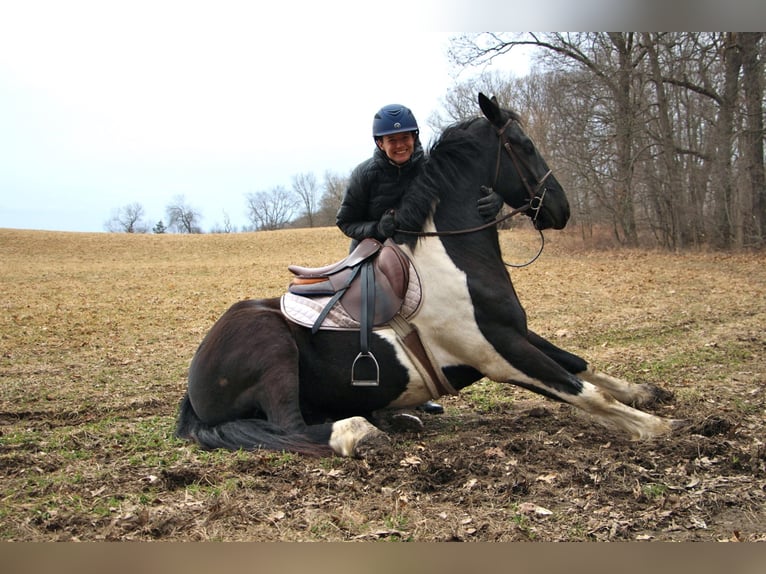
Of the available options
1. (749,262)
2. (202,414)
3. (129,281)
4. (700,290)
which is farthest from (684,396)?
(129,281)

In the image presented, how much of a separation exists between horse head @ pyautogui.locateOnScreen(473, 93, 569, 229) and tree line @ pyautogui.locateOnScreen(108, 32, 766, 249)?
16015 millimetres

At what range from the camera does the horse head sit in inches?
194

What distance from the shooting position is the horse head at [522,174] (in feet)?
16.2

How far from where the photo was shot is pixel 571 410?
5.43 metres

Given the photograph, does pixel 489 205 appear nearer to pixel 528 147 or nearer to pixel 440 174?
pixel 440 174

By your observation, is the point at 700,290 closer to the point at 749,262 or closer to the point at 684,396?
the point at 749,262

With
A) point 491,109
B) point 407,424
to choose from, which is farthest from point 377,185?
point 407,424

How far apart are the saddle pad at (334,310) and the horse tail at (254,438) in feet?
2.51

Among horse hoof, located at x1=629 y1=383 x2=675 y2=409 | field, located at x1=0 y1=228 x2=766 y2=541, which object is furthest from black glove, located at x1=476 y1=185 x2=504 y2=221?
horse hoof, located at x1=629 y1=383 x2=675 y2=409

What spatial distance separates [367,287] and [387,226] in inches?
19.7

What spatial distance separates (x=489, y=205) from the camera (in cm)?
485

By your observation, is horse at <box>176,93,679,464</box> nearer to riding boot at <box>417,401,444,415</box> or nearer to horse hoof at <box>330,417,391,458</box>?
horse hoof at <box>330,417,391,458</box>

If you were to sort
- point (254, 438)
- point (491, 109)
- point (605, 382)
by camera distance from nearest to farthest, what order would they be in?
point (254, 438)
point (491, 109)
point (605, 382)

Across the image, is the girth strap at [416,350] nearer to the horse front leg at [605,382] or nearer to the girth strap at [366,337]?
the girth strap at [366,337]
